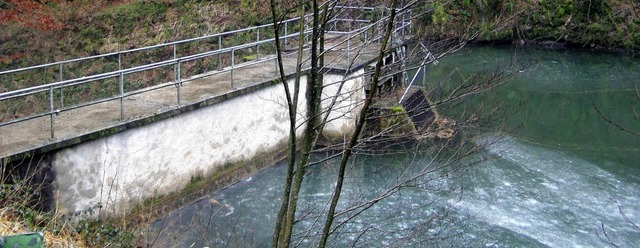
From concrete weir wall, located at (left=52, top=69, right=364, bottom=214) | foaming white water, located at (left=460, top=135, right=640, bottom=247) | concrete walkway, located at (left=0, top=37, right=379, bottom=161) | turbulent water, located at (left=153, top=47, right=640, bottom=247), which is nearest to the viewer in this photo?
concrete walkway, located at (left=0, top=37, right=379, bottom=161)

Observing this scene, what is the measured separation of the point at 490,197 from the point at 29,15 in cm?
1392

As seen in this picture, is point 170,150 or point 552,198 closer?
point 170,150

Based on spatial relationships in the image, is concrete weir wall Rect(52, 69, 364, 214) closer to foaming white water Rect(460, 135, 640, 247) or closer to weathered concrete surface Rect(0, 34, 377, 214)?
weathered concrete surface Rect(0, 34, 377, 214)

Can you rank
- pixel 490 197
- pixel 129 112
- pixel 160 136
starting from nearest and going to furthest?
1. pixel 129 112
2. pixel 160 136
3. pixel 490 197

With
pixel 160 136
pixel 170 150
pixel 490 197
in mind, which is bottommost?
pixel 490 197

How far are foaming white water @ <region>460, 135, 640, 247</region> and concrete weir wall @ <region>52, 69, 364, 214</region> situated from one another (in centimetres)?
283

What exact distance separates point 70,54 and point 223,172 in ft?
30.6

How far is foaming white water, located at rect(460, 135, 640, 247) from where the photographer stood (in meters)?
11.2

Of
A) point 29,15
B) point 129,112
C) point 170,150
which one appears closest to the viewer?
point 129,112

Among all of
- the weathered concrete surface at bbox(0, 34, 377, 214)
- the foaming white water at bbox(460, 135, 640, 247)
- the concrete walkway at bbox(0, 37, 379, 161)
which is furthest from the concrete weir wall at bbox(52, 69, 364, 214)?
the foaming white water at bbox(460, 135, 640, 247)

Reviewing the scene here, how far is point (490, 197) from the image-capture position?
12539 mm

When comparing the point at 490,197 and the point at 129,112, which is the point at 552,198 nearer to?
the point at 490,197

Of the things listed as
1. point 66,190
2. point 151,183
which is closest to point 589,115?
point 151,183

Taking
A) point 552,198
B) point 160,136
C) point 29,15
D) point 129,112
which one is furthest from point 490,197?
point 29,15
